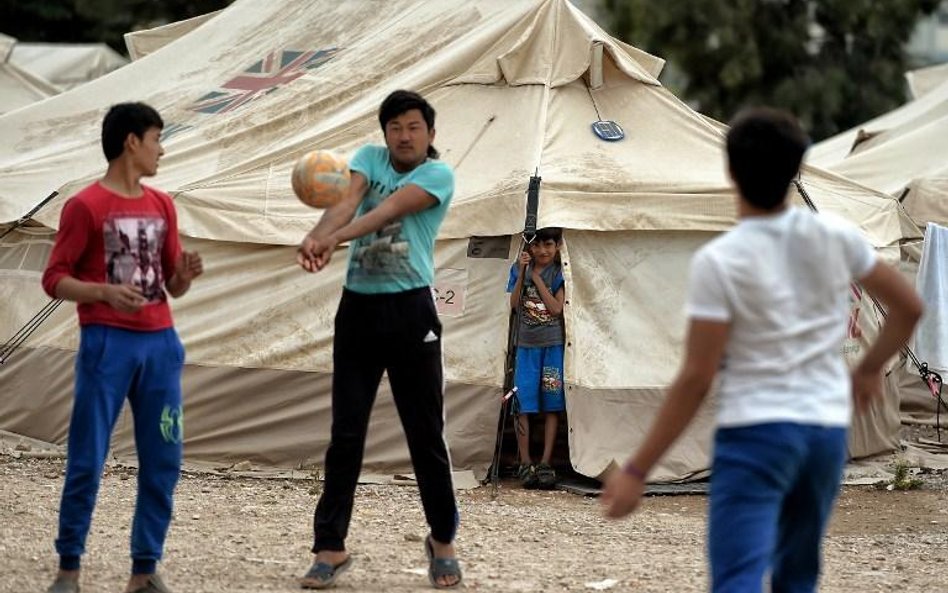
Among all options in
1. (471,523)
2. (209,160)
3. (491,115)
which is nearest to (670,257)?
(491,115)

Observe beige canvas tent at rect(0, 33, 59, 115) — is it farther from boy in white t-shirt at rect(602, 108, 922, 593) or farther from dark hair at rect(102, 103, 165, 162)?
boy in white t-shirt at rect(602, 108, 922, 593)

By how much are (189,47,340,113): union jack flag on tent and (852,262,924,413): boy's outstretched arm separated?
7.58 metres

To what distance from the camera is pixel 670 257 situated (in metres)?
9.80

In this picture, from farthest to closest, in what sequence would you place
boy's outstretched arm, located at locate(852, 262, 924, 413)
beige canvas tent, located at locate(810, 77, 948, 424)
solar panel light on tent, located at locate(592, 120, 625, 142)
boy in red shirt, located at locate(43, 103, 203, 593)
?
1. beige canvas tent, located at locate(810, 77, 948, 424)
2. solar panel light on tent, located at locate(592, 120, 625, 142)
3. boy in red shirt, located at locate(43, 103, 203, 593)
4. boy's outstretched arm, located at locate(852, 262, 924, 413)

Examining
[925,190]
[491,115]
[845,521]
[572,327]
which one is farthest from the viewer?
[925,190]

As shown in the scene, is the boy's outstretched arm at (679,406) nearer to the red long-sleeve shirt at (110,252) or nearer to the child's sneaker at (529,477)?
the red long-sleeve shirt at (110,252)

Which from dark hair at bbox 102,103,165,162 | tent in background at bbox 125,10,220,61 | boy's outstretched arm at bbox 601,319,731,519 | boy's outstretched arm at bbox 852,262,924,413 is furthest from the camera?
tent in background at bbox 125,10,220,61

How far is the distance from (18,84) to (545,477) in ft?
36.8

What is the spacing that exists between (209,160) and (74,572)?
5.23m

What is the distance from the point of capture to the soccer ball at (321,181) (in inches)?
245

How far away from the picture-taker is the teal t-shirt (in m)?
6.01

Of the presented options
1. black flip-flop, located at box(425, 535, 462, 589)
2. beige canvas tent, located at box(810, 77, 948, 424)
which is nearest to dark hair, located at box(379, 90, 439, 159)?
black flip-flop, located at box(425, 535, 462, 589)

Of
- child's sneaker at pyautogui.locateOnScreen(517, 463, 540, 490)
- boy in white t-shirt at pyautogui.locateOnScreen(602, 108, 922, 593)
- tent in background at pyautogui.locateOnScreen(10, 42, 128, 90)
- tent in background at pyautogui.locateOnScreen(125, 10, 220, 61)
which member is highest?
tent in background at pyautogui.locateOnScreen(10, 42, 128, 90)

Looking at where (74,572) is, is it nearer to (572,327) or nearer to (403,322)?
(403,322)
